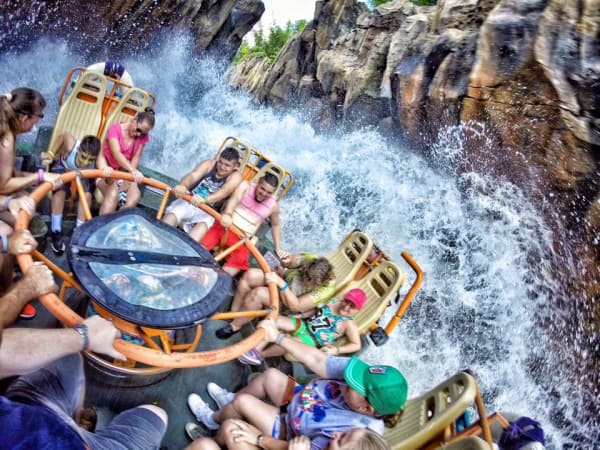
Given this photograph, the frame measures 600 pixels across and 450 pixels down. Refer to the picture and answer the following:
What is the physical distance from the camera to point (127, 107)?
4.13 metres

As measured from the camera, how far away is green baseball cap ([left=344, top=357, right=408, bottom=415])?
160cm

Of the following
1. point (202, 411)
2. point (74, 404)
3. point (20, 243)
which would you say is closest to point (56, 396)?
point (74, 404)

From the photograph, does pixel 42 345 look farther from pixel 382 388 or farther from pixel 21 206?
pixel 382 388

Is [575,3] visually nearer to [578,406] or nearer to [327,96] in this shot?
[578,406]

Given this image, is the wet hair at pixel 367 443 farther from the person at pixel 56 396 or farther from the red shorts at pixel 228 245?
the red shorts at pixel 228 245

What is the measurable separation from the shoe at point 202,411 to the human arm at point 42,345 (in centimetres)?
97

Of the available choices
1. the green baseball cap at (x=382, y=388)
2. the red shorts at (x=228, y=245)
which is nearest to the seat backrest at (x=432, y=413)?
the green baseball cap at (x=382, y=388)

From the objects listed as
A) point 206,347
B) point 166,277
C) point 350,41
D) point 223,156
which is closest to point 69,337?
Answer: point 166,277

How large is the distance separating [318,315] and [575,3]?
588 cm

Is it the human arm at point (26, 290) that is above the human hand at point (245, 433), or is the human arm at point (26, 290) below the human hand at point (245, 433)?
above

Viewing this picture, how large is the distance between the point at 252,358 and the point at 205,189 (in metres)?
1.59

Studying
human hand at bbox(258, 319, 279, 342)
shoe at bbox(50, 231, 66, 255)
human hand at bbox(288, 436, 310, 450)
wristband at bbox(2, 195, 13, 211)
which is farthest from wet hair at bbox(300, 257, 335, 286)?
wristband at bbox(2, 195, 13, 211)

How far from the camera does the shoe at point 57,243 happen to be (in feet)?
9.15

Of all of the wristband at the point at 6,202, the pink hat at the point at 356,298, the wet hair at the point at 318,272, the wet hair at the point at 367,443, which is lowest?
the pink hat at the point at 356,298
